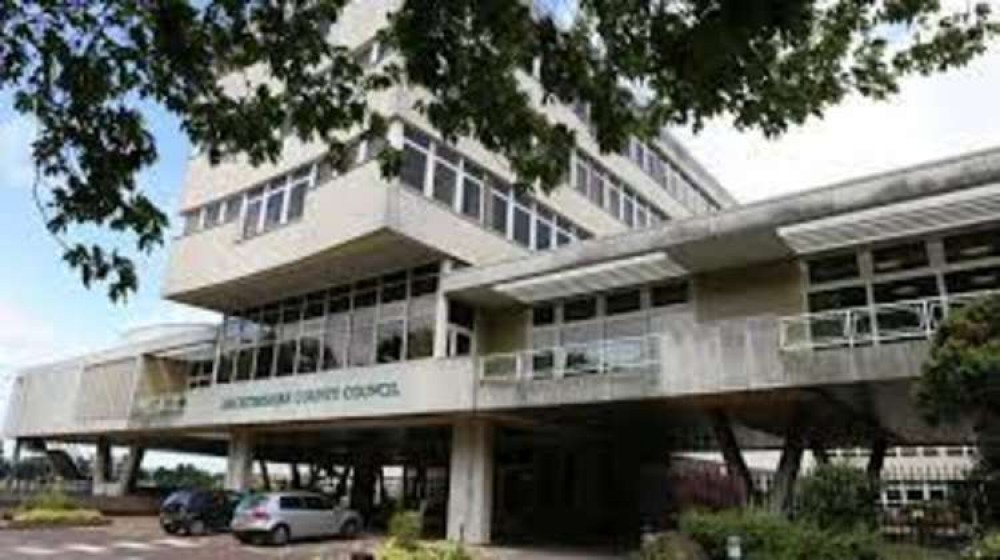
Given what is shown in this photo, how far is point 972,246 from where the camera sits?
734 inches

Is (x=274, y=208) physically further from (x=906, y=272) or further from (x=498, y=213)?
(x=906, y=272)

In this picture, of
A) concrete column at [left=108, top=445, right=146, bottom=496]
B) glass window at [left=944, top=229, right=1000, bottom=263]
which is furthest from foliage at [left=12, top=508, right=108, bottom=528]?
Result: glass window at [left=944, top=229, right=1000, bottom=263]

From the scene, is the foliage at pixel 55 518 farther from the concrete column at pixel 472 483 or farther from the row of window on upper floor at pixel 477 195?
the row of window on upper floor at pixel 477 195

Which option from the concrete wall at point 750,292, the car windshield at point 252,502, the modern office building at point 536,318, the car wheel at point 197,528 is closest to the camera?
the modern office building at point 536,318

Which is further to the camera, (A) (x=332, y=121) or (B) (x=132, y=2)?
(A) (x=332, y=121)

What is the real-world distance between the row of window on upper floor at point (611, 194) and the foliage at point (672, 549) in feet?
50.9

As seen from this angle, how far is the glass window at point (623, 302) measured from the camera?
23.7m

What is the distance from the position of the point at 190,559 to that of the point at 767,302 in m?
14.0

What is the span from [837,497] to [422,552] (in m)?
7.53

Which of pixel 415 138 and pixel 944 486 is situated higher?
pixel 415 138

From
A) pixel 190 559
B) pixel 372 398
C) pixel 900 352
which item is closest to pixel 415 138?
pixel 372 398

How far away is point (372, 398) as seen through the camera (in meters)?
24.6

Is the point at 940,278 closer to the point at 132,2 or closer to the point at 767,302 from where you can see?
the point at 767,302

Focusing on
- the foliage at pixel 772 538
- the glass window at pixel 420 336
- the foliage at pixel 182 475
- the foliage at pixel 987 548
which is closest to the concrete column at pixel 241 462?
the glass window at pixel 420 336
